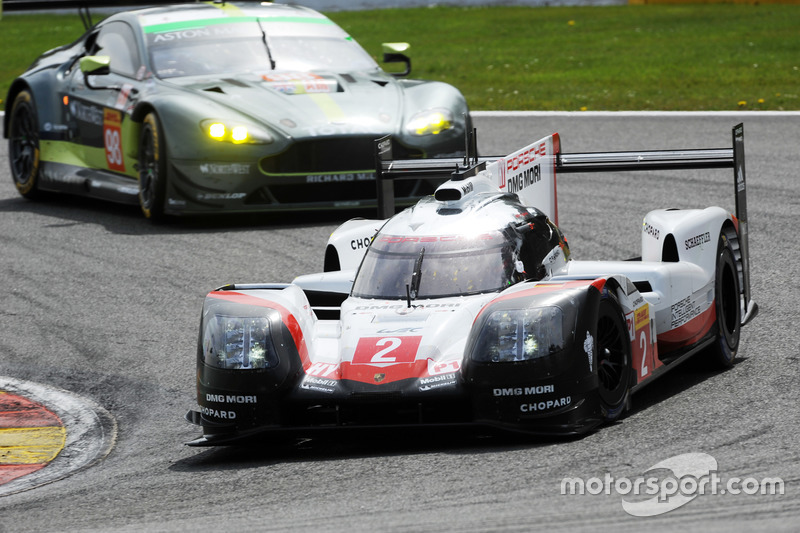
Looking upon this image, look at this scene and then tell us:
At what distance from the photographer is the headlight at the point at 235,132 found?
11.1m

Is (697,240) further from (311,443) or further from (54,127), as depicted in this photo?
(54,127)

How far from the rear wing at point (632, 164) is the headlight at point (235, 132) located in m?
2.60

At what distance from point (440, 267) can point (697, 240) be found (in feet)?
5.32

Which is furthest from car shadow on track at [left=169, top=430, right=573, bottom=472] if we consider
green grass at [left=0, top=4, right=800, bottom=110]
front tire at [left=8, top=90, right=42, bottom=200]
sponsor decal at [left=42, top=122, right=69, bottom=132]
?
green grass at [left=0, top=4, right=800, bottom=110]

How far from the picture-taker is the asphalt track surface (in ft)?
16.6

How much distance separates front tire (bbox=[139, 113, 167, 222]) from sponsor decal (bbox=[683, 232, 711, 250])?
5.00m

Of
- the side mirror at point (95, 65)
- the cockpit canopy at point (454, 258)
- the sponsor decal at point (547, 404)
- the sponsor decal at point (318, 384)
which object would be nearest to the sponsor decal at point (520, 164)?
the cockpit canopy at point (454, 258)

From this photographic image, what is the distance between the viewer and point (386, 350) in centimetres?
620

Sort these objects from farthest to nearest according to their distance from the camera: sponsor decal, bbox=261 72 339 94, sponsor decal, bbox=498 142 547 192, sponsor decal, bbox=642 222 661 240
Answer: sponsor decal, bbox=261 72 339 94
sponsor decal, bbox=498 142 547 192
sponsor decal, bbox=642 222 661 240

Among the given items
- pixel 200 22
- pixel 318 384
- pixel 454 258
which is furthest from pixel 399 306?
pixel 200 22

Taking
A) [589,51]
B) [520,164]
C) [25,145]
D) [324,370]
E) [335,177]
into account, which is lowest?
[589,51]

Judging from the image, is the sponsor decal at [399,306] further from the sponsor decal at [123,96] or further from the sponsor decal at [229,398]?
the sponsor decal at [123,96]

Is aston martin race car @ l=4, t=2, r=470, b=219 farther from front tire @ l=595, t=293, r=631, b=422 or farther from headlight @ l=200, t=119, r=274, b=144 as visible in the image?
front tire @ l=595, t=293, r=631, b=422

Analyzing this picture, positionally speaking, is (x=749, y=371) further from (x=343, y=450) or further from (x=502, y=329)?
(x=343, y=450)
